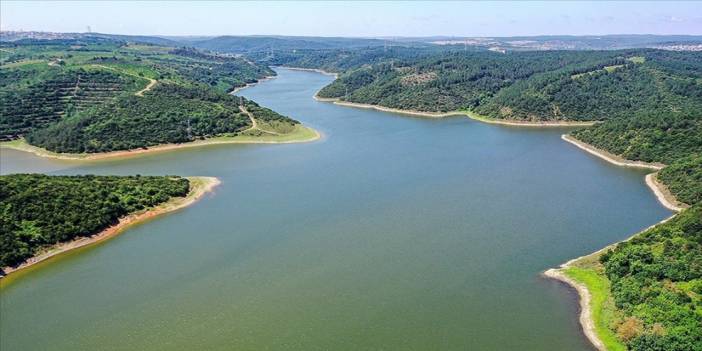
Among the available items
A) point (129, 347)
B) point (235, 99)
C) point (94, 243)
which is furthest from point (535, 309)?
point (235, 99)

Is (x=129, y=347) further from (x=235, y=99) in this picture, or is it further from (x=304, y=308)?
(x=235, y=99)

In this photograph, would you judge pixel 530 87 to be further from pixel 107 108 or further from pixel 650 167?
pixel 107 108

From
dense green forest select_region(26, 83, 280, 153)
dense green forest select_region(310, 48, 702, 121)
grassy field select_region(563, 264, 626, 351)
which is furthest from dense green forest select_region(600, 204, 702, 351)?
dense green forest select_region(310, 48, 702, 121)

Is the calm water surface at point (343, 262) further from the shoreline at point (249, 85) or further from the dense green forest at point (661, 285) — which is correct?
the shoreline at point (249, 85)

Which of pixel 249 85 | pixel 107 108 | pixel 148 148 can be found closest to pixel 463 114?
pixel 148 148

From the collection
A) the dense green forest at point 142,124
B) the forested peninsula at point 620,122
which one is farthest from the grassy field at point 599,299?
the dense green forest at point 142,124

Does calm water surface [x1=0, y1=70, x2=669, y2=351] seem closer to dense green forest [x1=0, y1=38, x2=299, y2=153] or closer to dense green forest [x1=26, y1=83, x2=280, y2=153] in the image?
dense green forest [x1=26, y1=83, x2=280, y2=153]
